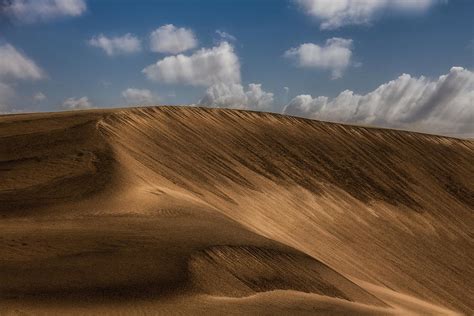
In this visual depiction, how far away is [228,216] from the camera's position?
13766 mm

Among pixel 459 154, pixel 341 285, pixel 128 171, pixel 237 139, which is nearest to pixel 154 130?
pixel 237 139

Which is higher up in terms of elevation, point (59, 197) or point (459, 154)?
point (459, 154)

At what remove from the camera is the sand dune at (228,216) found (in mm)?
8867

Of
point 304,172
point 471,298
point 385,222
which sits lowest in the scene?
point 471,298

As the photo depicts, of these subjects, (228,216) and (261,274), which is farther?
(228,216)

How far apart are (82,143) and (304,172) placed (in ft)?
41.2

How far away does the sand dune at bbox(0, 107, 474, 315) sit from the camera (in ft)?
29.1

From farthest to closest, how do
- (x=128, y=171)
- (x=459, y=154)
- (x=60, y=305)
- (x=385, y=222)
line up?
(x=459, y=154), (x=385, y=222), (x=128, y=171), (x=60, y=305)

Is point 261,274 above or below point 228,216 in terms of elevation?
below

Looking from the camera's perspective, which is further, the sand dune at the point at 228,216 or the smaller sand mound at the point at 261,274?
the smaller sand mound at the point at 261,274

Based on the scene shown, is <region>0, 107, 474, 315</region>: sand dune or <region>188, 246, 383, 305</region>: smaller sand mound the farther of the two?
<region>188, 246, 383, 305</region>: smaller sand mound

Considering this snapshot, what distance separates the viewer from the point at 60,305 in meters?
7.89

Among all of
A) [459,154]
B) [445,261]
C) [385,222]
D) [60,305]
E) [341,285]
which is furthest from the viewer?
[459,154]

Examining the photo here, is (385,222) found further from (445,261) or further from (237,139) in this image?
(237,139)
